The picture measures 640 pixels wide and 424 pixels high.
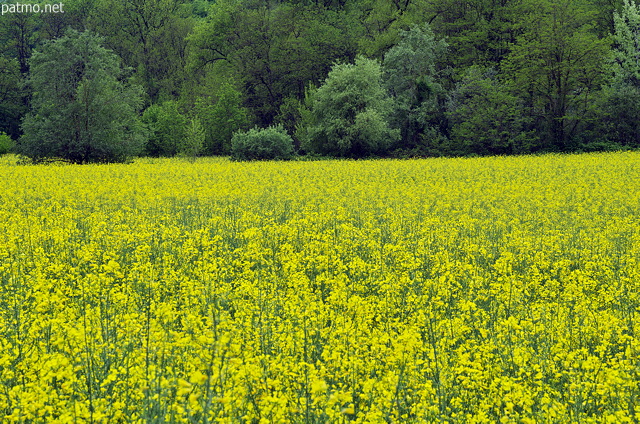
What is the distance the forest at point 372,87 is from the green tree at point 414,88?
0.11 m

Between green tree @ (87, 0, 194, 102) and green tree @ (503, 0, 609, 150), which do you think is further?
green tree @ (87, 0, 194, 102)

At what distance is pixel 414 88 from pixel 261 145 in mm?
12646

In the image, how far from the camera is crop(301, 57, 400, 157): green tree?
129ft

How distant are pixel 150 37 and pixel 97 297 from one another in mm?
61394

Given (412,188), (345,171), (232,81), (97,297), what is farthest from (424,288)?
(232,81)

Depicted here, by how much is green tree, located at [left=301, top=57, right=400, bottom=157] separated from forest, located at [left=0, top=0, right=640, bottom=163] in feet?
0.34

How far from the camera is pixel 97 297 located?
6.32 metres

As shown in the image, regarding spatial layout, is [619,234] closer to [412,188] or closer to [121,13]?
[412,188]

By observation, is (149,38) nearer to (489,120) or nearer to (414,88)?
(414,88)

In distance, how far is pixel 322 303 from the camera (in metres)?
5.85

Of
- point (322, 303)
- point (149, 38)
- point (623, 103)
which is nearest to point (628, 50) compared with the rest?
point (623, 103)

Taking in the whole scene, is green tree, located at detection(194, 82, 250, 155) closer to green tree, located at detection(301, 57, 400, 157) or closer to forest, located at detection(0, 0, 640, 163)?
forest, located at detection(0, 0, 640, 163)
